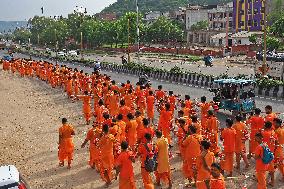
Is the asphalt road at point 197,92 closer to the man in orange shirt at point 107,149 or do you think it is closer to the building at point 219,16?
the man in orange shirt at point 107,149

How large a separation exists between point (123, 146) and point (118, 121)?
3.12 m

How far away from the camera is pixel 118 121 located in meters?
12.8

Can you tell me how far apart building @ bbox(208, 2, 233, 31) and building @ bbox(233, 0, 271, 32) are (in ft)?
40.7

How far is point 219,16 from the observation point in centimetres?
9525

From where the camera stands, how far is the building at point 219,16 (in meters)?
91.9

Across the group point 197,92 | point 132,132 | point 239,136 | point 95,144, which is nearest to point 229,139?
point 239,136

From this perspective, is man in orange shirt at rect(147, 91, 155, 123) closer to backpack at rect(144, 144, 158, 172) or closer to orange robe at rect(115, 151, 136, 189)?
backpack at rect(144, 144, 158, 172)

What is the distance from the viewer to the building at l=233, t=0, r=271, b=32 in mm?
73688

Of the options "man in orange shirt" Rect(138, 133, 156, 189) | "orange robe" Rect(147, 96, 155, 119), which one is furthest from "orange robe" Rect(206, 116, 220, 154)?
"orange robe" Rect(147, 96, 155, 119)

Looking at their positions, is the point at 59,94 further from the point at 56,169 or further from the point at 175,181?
the point at 175,181

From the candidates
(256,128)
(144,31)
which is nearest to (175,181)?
(256,128)

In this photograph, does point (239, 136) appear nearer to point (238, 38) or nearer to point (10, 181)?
point (10, 181)

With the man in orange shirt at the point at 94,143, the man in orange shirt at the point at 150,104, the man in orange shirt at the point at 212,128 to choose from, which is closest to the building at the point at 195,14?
the man in orange shirt at the point at 150,104

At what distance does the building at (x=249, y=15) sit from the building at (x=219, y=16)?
12.4 m
